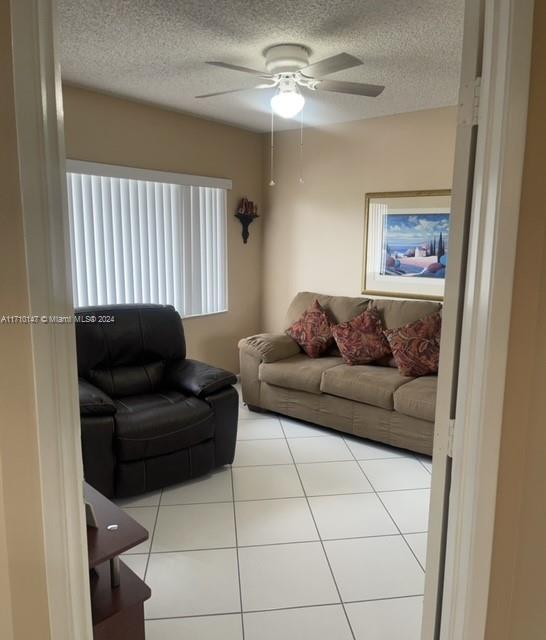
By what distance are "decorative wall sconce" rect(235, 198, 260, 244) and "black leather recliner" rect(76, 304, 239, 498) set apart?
1642 mm

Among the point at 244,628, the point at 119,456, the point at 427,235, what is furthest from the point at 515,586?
the point at 427,235

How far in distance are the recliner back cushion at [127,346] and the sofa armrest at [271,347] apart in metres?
0.76

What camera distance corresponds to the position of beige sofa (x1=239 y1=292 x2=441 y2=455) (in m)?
3.40

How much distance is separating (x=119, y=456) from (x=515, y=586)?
2.11 metres

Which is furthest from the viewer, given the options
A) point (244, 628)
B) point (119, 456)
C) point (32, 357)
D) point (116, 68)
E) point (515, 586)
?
point (116, 68)

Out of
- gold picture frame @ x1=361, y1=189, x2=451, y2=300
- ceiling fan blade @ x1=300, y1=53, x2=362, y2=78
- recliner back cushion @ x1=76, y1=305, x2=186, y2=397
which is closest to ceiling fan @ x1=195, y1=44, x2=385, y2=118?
ceiling fan blade @ x1=300, y1=53, x2=362, y2=78

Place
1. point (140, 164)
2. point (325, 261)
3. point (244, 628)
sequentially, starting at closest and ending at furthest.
Result: point (244, 628) → point (140, 164) → point (325, 261)

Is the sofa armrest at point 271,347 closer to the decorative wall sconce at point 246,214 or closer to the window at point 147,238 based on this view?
the window at point 147,238

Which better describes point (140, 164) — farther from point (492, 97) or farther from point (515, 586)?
point (515, 586)

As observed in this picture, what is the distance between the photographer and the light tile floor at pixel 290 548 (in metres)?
1.98

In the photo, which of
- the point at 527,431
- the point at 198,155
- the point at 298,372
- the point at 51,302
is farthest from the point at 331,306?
the point at 51,302

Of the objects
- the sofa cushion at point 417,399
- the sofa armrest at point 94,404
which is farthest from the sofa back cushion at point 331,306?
the sofa armrest at point 94,404

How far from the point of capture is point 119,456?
9.03ft

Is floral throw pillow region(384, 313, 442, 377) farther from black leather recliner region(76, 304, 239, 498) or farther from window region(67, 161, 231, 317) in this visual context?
window region(67, 161, 231, 317)
